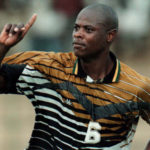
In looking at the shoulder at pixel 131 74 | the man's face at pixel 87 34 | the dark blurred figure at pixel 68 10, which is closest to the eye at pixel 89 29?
the man's face at pixel 87 34

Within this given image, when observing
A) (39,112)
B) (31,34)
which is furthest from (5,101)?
(39,112)

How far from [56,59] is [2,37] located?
57 centimetres

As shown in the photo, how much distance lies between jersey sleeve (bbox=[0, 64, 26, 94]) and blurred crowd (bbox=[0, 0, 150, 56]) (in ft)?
20.6

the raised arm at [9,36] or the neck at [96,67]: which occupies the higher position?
the raised arm at [9,36]

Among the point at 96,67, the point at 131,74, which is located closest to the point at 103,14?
the point at 96,67

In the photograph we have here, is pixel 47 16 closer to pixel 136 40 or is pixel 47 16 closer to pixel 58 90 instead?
pixel 136 40

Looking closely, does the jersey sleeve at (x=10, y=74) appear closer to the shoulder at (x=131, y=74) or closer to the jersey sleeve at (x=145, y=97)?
the shoulder at (x=131, y=74)

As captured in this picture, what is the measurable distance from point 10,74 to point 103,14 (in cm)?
92

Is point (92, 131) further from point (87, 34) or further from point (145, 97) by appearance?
point (87, 34)

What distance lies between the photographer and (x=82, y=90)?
4.77m

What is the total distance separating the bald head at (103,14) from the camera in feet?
15.6

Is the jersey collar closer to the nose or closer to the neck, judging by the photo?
the neck

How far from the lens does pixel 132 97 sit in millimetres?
4766

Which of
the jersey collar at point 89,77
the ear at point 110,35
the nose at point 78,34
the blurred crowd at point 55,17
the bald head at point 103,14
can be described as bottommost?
the jersey collar at point 89,77
